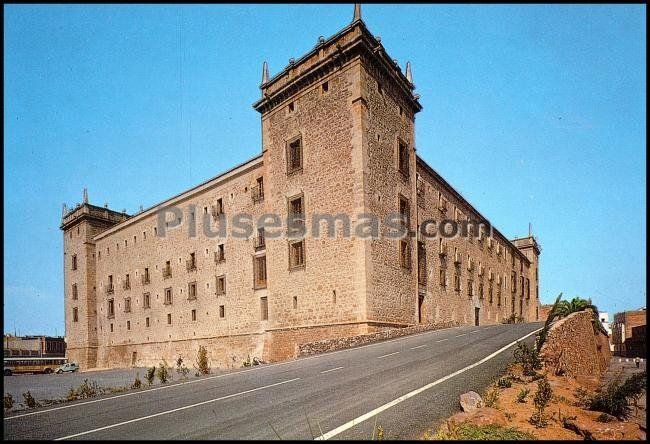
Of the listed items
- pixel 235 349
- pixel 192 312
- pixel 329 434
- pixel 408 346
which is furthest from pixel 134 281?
pixel 329 434

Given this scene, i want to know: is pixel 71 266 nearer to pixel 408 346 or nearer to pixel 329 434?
pixel 408 346

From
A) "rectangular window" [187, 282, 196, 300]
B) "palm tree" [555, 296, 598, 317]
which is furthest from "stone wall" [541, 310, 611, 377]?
"rectangular window" [187, 282, 196, 300]

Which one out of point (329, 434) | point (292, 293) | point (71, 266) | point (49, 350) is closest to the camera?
point (329, 434)

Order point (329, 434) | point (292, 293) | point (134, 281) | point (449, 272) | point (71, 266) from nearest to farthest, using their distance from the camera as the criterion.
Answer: point (329, 434)
point (292, 293)
point (449, 272)
point (134, 281)
point (71, 266)

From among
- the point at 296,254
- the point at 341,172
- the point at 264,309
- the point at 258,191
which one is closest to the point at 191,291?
the point at 264,309

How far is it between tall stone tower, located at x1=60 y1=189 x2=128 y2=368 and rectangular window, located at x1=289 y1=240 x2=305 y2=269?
2861 cm

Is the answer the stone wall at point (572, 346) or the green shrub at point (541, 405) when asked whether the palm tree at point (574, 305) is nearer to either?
the stone wall at point (572, 346)

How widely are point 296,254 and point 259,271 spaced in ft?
12.9

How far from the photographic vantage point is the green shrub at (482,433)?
5727 mm

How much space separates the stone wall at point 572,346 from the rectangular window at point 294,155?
15549 millimetres

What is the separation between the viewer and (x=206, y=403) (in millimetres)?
8938

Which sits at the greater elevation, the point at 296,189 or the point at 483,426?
the point at 296,189

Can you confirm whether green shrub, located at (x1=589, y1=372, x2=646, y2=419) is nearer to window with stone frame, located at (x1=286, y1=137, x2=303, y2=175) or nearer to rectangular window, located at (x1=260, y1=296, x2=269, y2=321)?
window with stone frame, located at (x1=286, y1=137, x2=303, y2=175)

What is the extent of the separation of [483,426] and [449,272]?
2697cm
